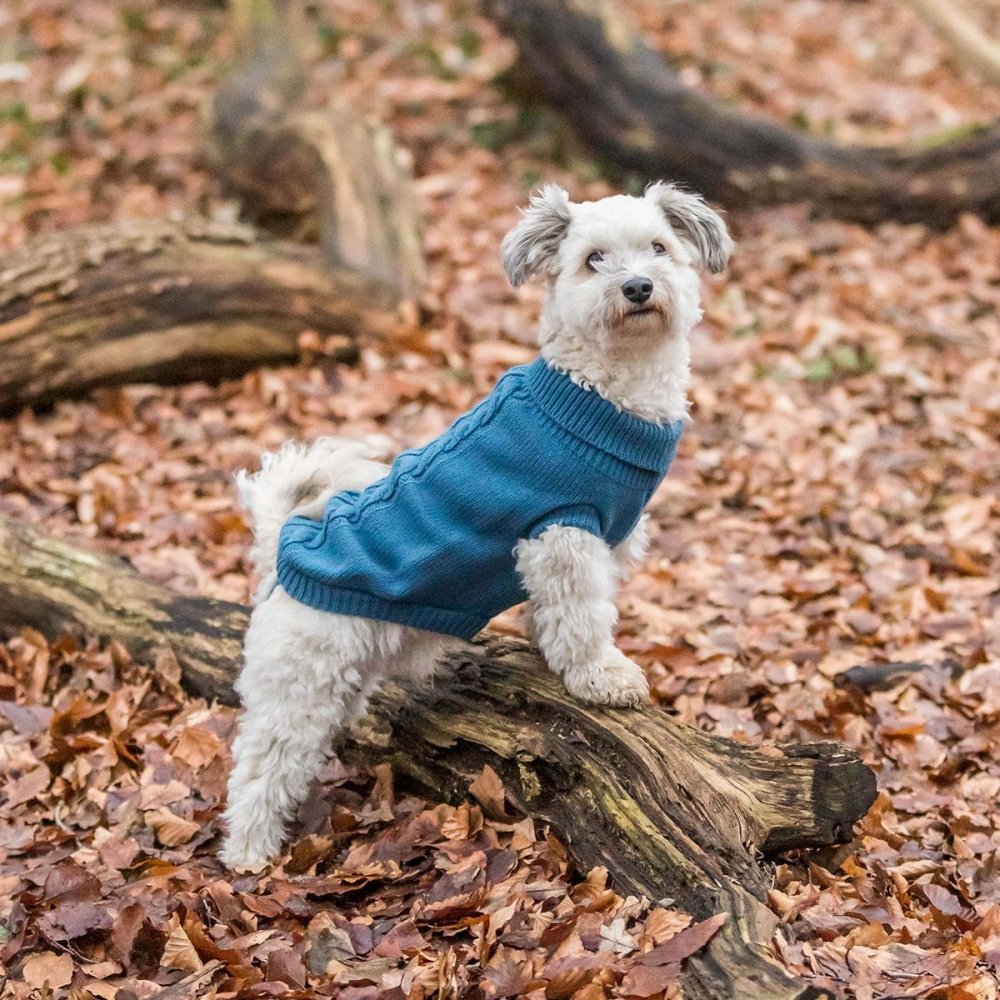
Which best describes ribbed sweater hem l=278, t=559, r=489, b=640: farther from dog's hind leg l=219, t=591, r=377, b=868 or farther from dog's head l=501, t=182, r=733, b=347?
dog's head l=501, t=182, r=733, b=347

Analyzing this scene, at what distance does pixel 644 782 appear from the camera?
4.01 m

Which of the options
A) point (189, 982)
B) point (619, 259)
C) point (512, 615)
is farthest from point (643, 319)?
point (189, 982)

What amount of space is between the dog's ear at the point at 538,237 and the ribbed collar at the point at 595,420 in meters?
0.42

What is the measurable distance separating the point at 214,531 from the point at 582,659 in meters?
3.11

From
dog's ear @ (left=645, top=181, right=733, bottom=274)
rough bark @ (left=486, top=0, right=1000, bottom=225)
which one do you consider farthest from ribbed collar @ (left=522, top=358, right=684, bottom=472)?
rough bark @ (left=486, top=0, right=1000, bottom=225)

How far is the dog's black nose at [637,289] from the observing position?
403cm

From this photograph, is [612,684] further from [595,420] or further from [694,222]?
[694,222]

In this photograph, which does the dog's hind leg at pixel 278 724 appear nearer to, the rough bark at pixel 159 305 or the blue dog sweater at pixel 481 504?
the blue dog sweater at pixel 481 504

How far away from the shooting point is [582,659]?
14.0 ft

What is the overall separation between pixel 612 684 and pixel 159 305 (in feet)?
16.4

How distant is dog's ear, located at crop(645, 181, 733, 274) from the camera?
173 inches

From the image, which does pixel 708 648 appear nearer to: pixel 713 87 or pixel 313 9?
pixel 713 87

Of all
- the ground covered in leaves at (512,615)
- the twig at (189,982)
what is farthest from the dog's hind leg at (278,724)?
the twig at (189,982)

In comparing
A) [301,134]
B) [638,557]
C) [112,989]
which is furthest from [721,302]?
[112,989]
